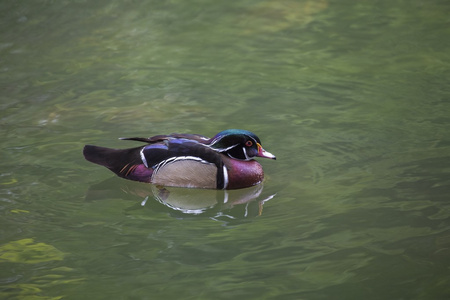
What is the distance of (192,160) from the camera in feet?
24.9

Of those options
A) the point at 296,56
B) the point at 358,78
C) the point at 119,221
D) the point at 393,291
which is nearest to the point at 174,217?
the point at 119,221

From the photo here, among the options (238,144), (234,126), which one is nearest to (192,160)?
(238,144)

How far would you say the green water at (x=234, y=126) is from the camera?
5871 mm

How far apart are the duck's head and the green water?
31 centimetres

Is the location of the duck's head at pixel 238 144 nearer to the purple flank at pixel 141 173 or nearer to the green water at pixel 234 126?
the green water at pixel 234 126

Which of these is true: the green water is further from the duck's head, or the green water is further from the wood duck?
the duck's head

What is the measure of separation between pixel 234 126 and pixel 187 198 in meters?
1.68

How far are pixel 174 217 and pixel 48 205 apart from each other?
1160 mm

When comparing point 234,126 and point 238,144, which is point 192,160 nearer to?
point 238,144

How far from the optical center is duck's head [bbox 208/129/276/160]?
768 centimetres

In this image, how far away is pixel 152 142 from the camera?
778 centimetres

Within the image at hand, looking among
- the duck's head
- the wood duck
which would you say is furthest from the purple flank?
the duck's head

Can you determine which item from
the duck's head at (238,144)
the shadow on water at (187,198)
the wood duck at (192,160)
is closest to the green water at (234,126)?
the shadow on water at (187,198)

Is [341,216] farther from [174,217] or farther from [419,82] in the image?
[419,82]
